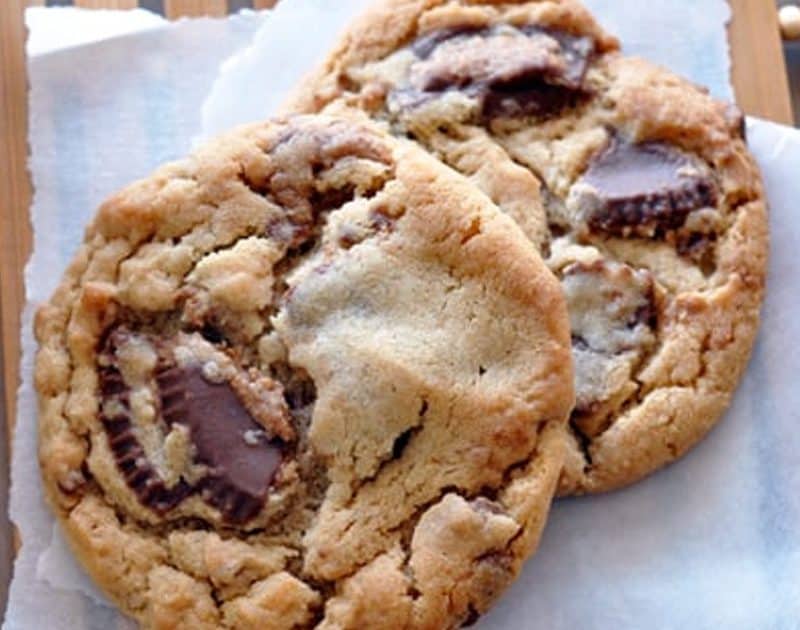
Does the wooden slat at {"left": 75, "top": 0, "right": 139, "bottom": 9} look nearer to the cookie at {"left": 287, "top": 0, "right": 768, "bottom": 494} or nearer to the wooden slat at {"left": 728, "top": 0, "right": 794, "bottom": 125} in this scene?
the cookie at {"left": 287, "top": 0, "right": 768, "bottom": 494}

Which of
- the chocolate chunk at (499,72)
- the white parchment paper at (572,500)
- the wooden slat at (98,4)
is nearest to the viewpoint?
the white parchment paper at (572,500)

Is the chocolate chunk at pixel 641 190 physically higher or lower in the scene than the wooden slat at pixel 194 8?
lower

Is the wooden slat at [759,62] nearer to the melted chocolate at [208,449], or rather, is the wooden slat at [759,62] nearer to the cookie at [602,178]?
the cookie at [602,178]

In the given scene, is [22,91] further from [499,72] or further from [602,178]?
[602,178]

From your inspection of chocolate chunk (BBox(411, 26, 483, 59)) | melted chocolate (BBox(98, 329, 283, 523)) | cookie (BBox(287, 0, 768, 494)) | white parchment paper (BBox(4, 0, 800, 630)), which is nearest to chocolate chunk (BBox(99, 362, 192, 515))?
melted chocolate (BBox(98, 329, 283, 523))

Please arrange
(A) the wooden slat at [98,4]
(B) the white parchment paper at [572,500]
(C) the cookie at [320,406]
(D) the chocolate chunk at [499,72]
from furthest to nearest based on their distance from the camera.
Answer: (A) the wooden slat at [98,4], (D) the chocolate chunk at [499,72], (B) the white parchment paper at [572,500], (C) the cookie at [320,406]

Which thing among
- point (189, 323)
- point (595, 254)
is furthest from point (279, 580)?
point (595, 254)

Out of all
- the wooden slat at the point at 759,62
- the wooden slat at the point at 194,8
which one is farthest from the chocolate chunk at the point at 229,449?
the wooden slat at the point at 759,62
